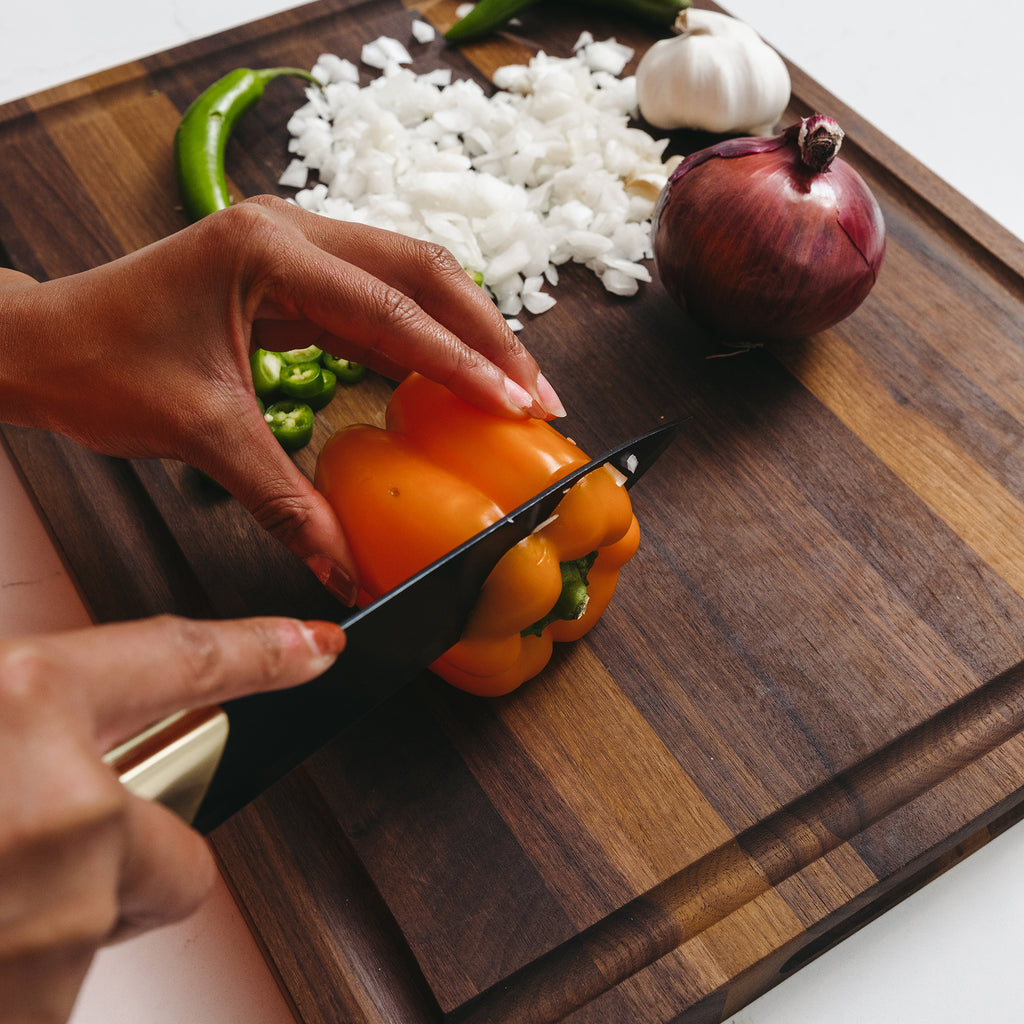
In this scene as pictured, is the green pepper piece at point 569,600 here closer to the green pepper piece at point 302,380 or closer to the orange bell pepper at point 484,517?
the orange bell pepper at point 484,517

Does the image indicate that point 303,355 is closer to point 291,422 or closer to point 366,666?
point 291,422

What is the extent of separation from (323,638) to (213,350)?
43 cm

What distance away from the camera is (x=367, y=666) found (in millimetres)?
834

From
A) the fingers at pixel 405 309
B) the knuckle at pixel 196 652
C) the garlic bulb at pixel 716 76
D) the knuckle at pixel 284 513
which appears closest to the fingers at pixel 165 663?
the knuckle at pixel 196 652

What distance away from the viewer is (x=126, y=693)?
538 millimetres

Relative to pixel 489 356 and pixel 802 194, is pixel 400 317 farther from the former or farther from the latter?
pixel 802 194

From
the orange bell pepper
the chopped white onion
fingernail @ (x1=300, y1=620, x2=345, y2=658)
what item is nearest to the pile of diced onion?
the chopped white onion

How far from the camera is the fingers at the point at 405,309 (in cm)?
99

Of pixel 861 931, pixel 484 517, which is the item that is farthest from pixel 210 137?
pixel 861 931

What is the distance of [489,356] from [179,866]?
686 mm

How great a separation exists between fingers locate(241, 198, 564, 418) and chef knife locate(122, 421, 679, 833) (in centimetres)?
16

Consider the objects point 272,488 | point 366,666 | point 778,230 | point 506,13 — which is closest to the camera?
point 366,666

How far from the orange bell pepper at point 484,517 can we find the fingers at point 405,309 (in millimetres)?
50

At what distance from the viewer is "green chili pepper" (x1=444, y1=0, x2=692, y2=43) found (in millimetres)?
1674
